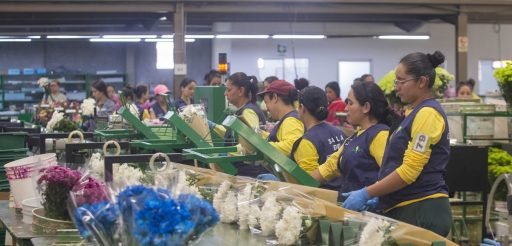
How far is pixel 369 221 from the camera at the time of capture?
7.63ft

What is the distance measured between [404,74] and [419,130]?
289 millimetres

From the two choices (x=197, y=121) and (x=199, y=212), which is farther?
(x=197, y=121)

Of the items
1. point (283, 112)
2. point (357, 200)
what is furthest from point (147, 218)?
point (283, 112)

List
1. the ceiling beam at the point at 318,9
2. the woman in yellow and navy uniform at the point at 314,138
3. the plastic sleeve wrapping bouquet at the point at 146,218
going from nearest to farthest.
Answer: the plastic sleeve wrapping bouquet at the point at 146,218 → the woman in yellow and navy uniform at the point at 314,138 → the ceiling beam at the point at 318,9

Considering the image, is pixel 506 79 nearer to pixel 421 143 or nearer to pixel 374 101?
pixel 374 101

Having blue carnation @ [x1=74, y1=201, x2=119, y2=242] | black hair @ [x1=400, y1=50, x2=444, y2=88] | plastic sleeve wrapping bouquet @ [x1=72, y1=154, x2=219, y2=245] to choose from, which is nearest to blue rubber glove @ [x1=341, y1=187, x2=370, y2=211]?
black hair @ [x1=400, y1=50, x2=444, y2=88]

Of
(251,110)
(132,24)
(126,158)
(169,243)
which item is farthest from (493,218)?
(132,24)

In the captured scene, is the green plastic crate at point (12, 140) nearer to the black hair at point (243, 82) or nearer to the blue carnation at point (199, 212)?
the black hair at point (243, 82)

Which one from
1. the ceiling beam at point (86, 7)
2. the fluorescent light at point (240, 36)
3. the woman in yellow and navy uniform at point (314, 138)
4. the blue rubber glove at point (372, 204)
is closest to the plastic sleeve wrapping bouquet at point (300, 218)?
the blue rubber glove at point (372, 204)

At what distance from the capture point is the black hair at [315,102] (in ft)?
14.2

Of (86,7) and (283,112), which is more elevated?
(86,7)

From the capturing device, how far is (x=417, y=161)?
10.7ft

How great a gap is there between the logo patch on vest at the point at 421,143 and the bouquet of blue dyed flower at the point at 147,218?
60.9 inches

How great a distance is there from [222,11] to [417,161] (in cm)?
855
